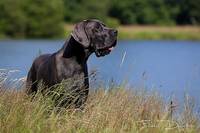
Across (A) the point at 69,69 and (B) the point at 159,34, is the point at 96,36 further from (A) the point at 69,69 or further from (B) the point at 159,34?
(B) the point at 159,34

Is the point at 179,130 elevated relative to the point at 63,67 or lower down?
lower down

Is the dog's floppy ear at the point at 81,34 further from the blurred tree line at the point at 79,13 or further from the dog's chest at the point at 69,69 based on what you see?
the blurred tree line at the point at 79,13

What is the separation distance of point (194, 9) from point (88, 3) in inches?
763

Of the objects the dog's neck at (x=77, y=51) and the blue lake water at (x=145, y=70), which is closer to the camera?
the dog's neck at (x=77, y=51)

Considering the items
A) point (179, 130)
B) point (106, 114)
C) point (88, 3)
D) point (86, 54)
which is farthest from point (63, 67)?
point (88, 3)

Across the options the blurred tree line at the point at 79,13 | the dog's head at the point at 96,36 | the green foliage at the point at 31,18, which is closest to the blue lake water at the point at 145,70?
the dog's head at the point at 96,36

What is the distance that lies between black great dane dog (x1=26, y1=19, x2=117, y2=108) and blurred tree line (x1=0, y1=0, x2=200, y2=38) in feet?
155

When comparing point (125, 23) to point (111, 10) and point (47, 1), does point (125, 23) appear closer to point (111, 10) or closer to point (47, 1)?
point (111, 10)

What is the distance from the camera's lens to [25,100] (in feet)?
24.3

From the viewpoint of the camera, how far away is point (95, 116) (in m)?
7.30

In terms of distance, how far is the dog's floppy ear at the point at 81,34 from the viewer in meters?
7.87

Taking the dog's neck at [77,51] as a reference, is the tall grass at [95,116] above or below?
below

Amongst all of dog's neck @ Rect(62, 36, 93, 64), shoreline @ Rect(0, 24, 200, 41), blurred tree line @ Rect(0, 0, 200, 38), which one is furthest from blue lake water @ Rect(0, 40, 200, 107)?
shoreline @ Rect(0, 24, 200, 41)

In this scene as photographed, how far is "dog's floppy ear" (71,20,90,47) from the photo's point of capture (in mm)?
7871
